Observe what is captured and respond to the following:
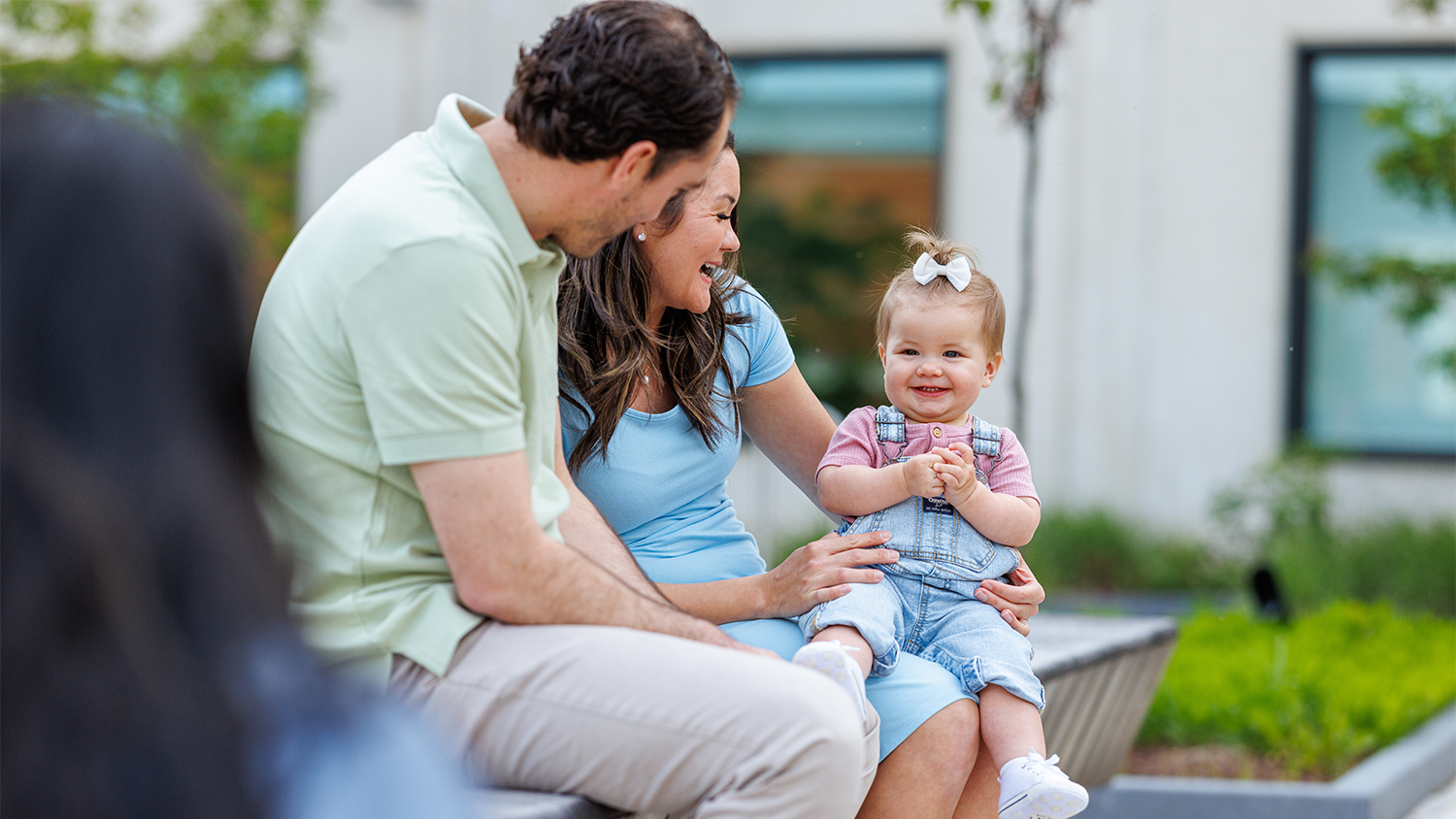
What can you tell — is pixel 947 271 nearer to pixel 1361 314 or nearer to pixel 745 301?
pixel 745 301

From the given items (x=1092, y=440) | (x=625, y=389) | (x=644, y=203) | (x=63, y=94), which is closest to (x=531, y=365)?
(x=644, y=203)

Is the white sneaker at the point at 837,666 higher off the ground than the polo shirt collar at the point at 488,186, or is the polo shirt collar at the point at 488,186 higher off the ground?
the polo shirt collar at the point at 488,186

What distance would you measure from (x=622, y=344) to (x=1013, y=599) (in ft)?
2.79

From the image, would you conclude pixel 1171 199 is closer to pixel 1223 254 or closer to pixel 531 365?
pixel 1223 254

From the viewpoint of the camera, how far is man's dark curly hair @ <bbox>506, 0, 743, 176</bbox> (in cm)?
186

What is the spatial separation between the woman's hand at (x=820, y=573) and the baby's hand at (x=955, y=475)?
15 cm

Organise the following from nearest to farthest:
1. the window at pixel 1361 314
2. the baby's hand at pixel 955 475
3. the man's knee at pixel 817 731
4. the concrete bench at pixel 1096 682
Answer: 1. the man's knee at pixel 817 731
2. the baby's hand at pixel 955 475
3. the concrete bench at pixel 1096 682
4. the window at pixel 1361 314

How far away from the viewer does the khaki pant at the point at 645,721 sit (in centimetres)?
171

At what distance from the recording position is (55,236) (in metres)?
0.76

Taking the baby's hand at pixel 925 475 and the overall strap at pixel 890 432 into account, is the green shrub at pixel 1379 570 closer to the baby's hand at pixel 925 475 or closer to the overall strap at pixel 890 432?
the overall strap at pixel 890 432

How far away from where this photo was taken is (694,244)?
100 inches

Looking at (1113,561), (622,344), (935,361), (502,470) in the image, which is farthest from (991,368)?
(1113,561)

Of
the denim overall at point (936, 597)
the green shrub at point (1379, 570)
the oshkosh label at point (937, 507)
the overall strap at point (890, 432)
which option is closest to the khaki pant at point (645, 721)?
the denim overall at point (936, 597)

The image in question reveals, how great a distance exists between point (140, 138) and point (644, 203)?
1215 millimetres
